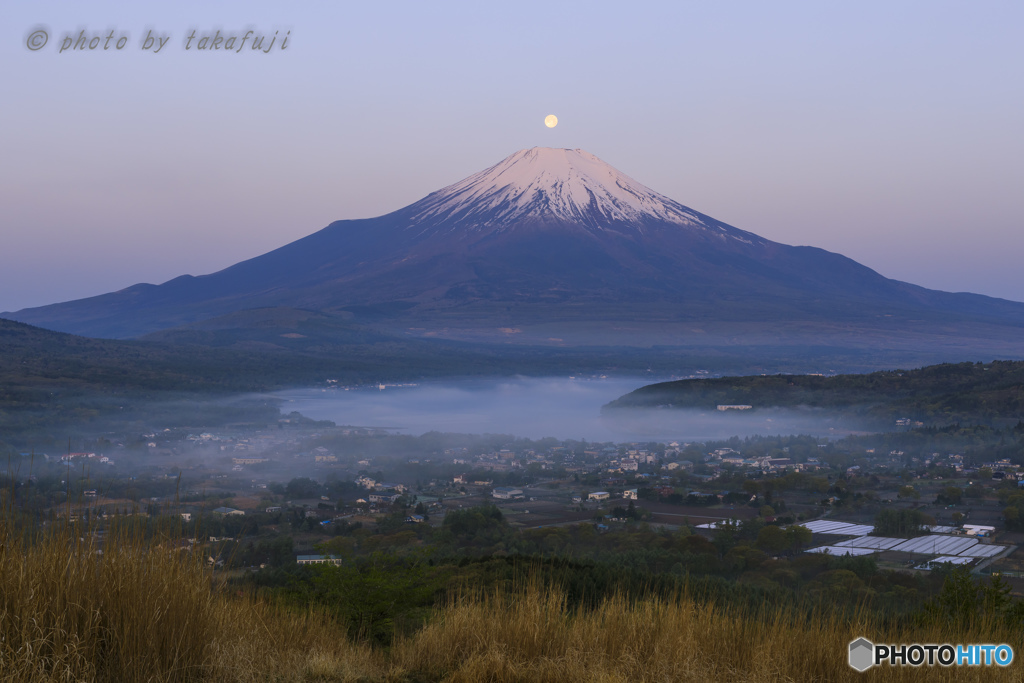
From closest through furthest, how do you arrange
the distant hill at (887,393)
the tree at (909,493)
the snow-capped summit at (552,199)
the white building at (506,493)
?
the tree at (909,493)
the white building at (506,493)
the distant hill at (887,393)
the snow-capped summit at (552,199)

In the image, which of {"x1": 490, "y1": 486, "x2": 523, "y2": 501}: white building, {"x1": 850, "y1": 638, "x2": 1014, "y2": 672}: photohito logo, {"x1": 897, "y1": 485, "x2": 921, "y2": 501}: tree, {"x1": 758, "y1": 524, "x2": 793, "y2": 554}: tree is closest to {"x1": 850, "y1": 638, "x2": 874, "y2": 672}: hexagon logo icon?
{"x1": 850, "y1": 638, "x2": 1014, "y2": 672}: photohito logo

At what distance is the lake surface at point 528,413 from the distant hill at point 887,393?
66.5 inches

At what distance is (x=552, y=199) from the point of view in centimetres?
16388

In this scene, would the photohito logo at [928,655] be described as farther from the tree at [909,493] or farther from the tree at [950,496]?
the tree at [909,493]

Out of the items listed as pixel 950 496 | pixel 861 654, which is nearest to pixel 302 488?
pixel 950 496

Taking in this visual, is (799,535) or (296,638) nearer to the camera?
(296,638)

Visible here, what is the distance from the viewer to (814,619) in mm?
4418

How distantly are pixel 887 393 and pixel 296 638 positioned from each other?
5310 centimetres

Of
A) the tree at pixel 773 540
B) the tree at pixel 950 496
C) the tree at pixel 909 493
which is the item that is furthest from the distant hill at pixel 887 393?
the tree at pixel 773 540

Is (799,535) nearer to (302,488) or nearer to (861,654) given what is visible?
(861,654)

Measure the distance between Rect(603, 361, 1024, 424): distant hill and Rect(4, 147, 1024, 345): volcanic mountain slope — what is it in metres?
64.2

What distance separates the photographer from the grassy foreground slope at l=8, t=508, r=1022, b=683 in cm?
326

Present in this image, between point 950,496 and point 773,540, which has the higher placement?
point 773,540

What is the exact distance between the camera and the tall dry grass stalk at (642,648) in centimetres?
390
